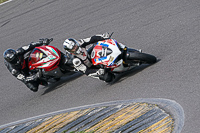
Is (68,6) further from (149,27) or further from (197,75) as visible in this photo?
(197,75)

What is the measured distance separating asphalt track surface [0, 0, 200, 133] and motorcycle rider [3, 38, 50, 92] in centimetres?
55

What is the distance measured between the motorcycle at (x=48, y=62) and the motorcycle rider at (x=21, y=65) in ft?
0.58

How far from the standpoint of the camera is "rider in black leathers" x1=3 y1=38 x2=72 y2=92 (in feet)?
29.5

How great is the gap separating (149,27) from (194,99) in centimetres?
409

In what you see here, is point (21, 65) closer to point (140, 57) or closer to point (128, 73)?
point (128, 73)

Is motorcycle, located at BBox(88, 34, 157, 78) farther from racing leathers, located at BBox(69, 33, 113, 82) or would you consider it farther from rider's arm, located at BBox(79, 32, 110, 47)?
rider's arm, located at BBox(79, 32, 110, 47)

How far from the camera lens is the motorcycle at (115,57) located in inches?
328

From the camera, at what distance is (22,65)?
9398mm

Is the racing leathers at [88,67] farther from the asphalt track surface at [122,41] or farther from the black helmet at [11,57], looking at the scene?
the black helmet at [11,57]

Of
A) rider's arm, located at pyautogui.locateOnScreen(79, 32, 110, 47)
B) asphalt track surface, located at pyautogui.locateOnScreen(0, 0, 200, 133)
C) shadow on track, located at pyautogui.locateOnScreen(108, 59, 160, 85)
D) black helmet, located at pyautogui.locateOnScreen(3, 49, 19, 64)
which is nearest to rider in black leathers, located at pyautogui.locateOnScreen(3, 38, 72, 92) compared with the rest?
black helmet, located at pyautogui.locateOnScreen(3, 49, 19, 64)

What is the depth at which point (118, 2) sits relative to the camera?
12.5 metres

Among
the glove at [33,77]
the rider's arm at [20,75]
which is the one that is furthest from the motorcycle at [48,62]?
the rider's arm at [20,75]

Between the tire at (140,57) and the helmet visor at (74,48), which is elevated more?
the helmet visor at (74,48)

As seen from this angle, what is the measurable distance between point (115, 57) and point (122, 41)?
90.4 inches
